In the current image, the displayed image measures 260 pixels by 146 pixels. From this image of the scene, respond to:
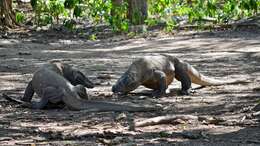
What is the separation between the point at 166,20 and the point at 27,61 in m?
6.88

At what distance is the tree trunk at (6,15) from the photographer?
50.4ft

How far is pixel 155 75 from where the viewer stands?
685 centimetres

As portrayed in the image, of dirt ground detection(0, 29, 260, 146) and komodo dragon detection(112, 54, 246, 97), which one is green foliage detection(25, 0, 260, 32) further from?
komodo dragon detection(112, 54, 246, 97)

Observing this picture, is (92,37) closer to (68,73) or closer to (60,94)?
(68,73)

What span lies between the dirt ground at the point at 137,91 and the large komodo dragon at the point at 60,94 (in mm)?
95

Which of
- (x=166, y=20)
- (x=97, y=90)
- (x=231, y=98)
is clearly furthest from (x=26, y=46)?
(x=231, y=98)

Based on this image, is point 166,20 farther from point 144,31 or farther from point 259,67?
point 259,67

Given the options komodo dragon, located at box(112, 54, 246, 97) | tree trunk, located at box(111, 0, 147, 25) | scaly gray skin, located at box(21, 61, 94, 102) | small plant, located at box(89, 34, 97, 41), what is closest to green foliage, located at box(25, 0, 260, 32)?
tree trunk, located at box(111, 0, 147, 25)

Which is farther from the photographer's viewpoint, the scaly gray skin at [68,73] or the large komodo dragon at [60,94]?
the scaly gray skin at [68,73]

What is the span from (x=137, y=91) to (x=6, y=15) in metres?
8.89

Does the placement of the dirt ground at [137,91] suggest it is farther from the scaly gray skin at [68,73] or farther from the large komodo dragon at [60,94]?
the scaly gray skin at [68,73]

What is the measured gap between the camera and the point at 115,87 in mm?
6719

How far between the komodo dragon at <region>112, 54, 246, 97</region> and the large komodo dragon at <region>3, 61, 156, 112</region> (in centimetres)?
62

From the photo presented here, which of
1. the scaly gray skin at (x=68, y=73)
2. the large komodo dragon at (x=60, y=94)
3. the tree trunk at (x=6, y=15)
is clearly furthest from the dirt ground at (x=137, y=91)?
the tree trunk at (x=6, y=15)
